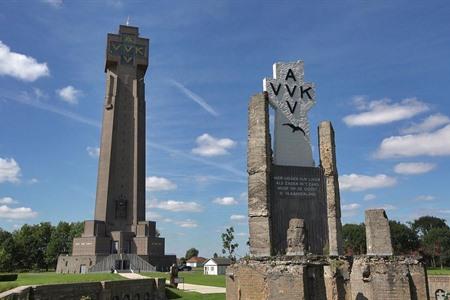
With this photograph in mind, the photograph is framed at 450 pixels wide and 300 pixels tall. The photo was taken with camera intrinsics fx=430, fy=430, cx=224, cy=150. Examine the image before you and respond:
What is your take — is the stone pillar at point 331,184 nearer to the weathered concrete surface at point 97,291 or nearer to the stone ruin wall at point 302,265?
the stone ruin wall at point 302,265

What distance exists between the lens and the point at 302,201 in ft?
50.3

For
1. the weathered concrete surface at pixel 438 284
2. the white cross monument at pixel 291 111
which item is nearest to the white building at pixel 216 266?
the weathered concrete surface at pixel 438 284

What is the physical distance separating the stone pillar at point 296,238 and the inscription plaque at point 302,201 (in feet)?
7.38

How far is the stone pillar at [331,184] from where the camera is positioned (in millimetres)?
15438

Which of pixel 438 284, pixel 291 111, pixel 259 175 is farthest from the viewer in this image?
pixel 438 284

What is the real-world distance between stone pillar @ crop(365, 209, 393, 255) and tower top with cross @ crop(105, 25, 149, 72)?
182 feet

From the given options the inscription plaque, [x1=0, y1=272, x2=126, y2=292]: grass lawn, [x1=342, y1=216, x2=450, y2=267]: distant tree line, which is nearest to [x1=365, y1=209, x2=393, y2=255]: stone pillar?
the inscription plaque

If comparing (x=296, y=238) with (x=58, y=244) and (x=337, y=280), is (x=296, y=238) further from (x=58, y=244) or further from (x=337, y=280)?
(x=58, y=244)

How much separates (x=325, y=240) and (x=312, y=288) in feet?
13.6

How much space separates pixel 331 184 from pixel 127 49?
175 feet

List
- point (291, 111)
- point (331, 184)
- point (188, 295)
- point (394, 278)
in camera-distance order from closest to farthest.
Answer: point (394, 278) < point (331, 184) < point (291, 111) < point (188, 295)

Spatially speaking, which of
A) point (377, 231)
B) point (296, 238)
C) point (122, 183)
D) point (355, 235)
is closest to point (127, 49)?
point (122, 183)

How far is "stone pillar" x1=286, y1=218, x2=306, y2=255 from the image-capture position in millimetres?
12109

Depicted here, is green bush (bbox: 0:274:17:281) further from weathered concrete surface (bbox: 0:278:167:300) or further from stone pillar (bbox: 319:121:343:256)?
stone pillar (bbox: 319:121:343:256)
